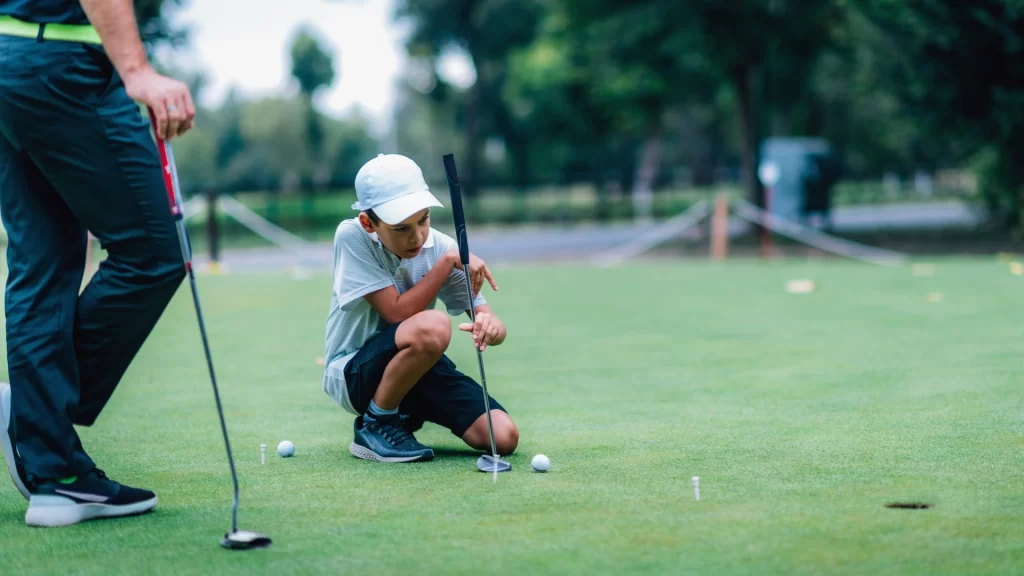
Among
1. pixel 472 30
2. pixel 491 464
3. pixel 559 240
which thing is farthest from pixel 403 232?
pixel 472 30

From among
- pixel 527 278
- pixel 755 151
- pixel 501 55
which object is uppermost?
pixel 501 55

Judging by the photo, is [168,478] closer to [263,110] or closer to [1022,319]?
[1022,319]

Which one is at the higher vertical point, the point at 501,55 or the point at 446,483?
the point at 501,55

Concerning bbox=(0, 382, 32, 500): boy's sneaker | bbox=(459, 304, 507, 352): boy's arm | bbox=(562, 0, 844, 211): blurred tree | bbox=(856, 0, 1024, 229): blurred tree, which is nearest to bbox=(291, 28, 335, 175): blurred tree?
bbox=(562, 0, 844, 211): blurred tree

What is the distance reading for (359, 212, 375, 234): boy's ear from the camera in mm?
4500

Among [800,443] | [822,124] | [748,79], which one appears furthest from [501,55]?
A: [800,443]

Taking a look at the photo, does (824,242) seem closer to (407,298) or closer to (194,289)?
(407,298)

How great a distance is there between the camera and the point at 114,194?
3.62 meters

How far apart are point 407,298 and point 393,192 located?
1.36ft

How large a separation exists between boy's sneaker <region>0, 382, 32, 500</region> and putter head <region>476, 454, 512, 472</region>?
1.45m

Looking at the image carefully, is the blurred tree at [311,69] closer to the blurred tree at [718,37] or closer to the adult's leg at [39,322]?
the blurred tree at [718,37]

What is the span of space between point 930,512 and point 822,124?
50590mm

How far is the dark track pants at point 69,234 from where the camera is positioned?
3.54 meters

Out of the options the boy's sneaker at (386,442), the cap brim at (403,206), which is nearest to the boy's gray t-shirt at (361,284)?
the boy's sneaker at (386,442)
